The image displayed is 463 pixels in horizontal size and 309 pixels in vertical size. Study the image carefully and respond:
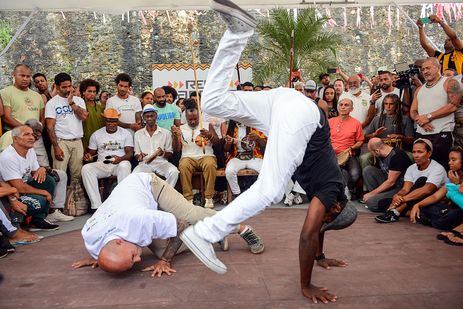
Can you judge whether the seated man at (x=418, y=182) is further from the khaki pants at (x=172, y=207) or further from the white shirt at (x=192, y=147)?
the white shirt at (x=192, y=147)

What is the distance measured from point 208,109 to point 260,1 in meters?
4.36

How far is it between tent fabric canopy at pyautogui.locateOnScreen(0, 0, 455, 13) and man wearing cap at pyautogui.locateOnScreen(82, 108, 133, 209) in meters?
1.49

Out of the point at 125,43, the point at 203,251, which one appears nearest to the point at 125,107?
the point at 203,251

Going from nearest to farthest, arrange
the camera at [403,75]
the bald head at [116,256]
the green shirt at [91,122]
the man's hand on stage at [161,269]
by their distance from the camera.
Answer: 1. the bald head at [116,256]
2. the man's hand on stage at [161,269]
3. the camera at [403,75]
4. the green shirt at [91,122]

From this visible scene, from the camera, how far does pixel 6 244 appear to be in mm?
4328

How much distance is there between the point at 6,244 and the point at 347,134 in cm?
451

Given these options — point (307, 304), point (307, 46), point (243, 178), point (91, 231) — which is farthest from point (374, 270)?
point (307, 46)

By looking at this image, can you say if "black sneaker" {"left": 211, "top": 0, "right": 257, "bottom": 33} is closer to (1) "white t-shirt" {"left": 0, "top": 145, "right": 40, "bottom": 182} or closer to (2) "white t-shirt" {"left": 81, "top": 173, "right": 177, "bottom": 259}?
(2) "white t-shirt" {"left": 81, "top": 173, "right": 177, "bottom": 259}

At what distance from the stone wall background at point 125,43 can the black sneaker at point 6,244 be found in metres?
10.2

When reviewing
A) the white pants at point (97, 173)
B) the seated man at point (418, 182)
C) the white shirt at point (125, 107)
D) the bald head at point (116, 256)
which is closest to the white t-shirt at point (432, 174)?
the seated man at point (418, 182)

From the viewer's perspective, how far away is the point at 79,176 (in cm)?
634

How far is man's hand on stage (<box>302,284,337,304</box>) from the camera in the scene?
9.68 feet

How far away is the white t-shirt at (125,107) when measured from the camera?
6.95m

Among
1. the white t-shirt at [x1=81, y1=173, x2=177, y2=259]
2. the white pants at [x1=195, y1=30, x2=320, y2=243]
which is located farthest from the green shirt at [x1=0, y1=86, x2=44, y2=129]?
the white pants at [x1=195, y1=30, x2=320, y2=243]
